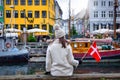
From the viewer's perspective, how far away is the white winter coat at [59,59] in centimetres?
750

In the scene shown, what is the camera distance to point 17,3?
88.1 metres

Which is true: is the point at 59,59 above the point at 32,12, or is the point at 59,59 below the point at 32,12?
below

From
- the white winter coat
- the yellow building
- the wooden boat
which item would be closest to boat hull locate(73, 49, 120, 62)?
the wooden boat

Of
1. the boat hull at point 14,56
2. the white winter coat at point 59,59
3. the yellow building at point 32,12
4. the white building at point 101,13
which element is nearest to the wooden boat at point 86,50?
the boat hull at point 14,56

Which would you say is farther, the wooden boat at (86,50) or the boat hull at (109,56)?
the boat hull at (109,56)

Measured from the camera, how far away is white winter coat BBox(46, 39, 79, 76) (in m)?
A: 7.50

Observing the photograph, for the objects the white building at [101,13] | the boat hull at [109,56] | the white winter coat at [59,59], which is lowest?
the boat hull at [109,56]

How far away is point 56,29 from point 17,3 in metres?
81.5

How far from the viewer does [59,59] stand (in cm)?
751

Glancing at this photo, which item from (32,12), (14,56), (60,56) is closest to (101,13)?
(32,12)

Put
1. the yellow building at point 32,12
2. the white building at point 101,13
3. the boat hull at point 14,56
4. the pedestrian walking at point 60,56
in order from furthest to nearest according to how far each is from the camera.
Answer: the white building at point 101,13 < the yellow building at point 32,12 < the boat hull at point 14,56 < the pedestrian walking at point 60,56

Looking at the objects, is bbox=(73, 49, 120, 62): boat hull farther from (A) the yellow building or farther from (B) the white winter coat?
(A) the yellow building

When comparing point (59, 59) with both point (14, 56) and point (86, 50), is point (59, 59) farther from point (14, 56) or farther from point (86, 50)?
point (14, 56)

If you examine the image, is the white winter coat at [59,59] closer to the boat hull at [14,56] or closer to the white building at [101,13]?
the boat hull at [14,56]
